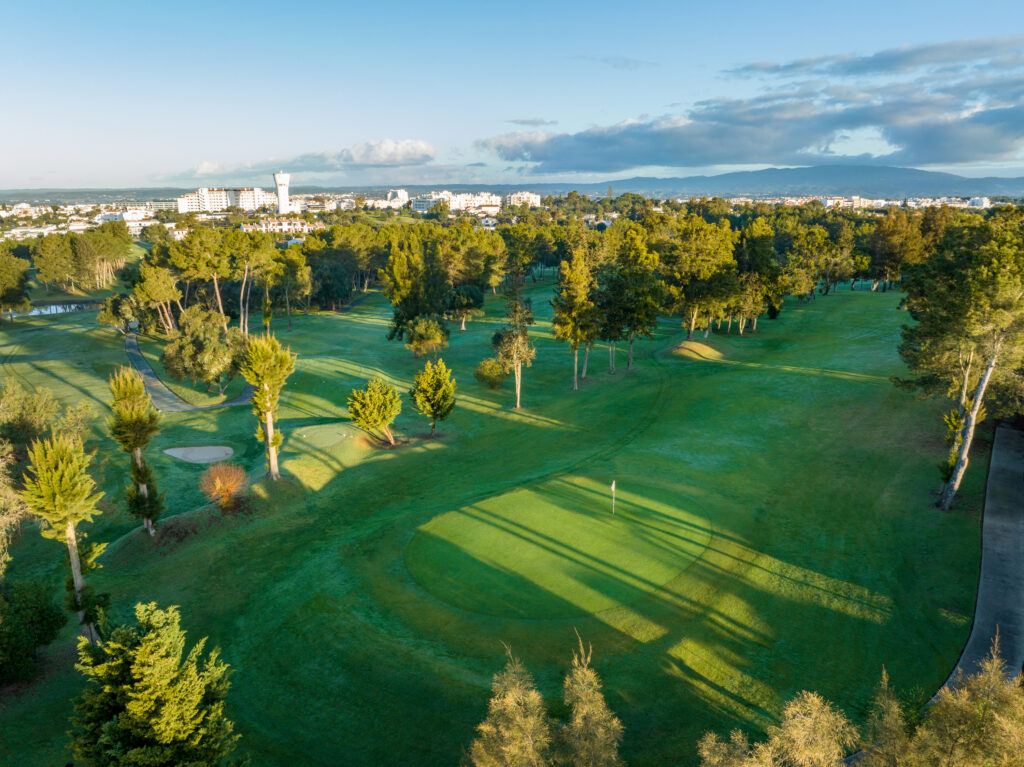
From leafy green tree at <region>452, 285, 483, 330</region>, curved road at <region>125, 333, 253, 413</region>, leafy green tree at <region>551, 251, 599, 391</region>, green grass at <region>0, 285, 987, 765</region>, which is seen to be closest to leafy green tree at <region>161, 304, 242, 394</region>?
curved road at <region>125, 333, 253, 413</region>

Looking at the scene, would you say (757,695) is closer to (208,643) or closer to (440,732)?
(440,732)

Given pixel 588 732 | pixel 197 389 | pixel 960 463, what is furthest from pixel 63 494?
pixel 197 389

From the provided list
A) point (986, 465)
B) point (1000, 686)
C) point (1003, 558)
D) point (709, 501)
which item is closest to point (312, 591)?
point (709, 501)

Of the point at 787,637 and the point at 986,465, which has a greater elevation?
the point at 986,465

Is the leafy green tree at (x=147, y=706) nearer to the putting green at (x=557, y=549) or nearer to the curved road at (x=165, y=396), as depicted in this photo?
the putting green at (x=557, y=549)

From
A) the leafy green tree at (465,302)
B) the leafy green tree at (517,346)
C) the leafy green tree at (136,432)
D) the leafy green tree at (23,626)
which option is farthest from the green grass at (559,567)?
the leafy green tree at (465,302)

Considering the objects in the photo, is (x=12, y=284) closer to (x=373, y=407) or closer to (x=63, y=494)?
(x=373, y=407)
